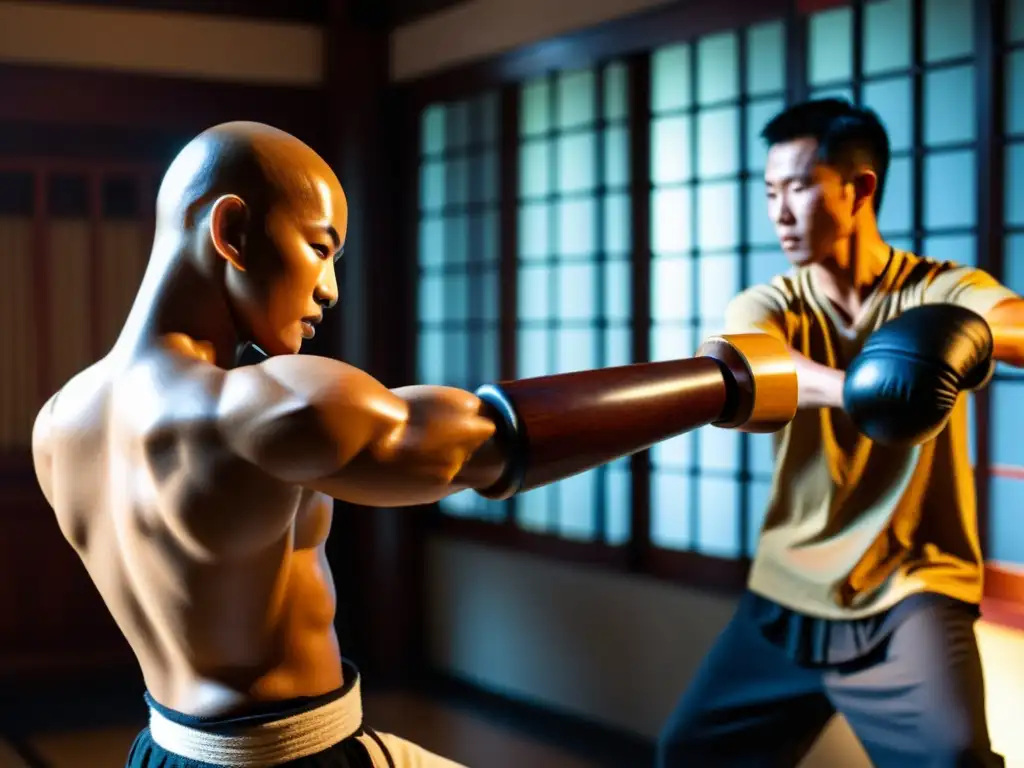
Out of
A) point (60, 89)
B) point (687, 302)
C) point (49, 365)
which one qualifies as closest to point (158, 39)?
point (60, 89)

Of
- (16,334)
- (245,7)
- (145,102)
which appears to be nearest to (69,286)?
(16,334)

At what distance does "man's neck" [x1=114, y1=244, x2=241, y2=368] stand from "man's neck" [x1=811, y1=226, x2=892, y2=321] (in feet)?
4.76

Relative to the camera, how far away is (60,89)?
438cm

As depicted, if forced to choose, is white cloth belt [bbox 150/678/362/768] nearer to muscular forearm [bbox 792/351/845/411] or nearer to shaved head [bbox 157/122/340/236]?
shaved head [bbox 157/122/340/236]

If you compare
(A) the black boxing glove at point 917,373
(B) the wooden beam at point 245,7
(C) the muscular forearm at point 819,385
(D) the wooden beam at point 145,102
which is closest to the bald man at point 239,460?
(A) the black boxing glove at point 917,373

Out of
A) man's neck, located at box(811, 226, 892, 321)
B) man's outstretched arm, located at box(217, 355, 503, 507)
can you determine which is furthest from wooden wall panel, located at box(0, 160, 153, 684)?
man's outstretched arm, located at box(217, 355, 503, 507)

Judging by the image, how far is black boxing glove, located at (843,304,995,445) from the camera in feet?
5.74

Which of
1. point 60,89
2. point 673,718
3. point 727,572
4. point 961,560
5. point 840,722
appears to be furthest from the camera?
point 60,89

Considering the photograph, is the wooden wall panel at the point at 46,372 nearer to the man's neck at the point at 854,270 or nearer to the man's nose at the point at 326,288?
the man's neck at the point at 854,270

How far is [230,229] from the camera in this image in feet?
4.03

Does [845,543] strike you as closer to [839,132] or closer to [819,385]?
[819,385]

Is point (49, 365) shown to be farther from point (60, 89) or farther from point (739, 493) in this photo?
point (739, 493)

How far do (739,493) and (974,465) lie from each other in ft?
2.74

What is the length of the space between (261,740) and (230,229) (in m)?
0.54
